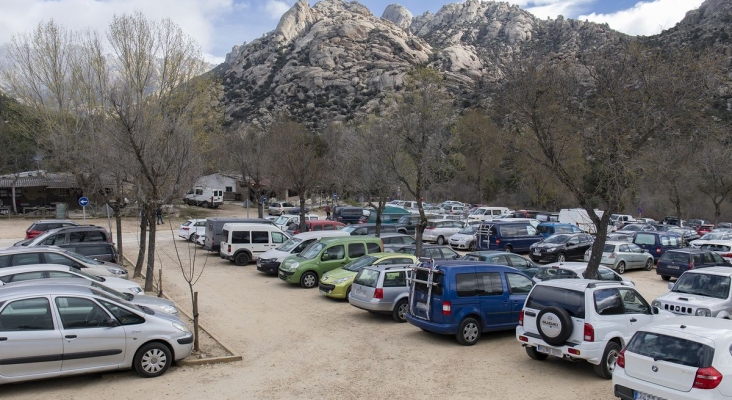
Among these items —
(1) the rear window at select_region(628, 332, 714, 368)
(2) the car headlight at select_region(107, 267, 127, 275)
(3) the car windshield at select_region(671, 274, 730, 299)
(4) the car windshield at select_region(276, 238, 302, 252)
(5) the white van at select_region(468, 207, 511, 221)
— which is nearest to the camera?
(1) the rear window at select_region(628, 332, 714, 368)

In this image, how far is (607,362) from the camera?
879cm

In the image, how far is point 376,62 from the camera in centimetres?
11781

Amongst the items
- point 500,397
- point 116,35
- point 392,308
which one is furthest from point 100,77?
point 500,397

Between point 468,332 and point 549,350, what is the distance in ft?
6.94

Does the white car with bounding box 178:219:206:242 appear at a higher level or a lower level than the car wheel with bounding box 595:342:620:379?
higher

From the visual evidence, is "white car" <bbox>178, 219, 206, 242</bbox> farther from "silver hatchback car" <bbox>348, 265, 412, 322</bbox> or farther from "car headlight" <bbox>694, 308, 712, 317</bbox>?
"car headlight" <bbox>694, 308, 712, 317</bbox>

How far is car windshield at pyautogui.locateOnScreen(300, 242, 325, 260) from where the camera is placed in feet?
59.7

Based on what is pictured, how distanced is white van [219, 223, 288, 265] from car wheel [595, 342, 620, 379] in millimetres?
16900

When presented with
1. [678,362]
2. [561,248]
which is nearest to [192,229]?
[561,248]

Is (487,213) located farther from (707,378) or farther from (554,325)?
(707,378)

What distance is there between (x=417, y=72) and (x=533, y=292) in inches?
543

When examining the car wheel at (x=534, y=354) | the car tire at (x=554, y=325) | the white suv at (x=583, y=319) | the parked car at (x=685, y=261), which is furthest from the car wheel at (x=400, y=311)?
the parked car at (x=685, y=261)

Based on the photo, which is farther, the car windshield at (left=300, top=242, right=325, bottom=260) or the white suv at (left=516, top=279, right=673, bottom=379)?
the car windshield at (left=300, top=242, right=325, bottom=260)

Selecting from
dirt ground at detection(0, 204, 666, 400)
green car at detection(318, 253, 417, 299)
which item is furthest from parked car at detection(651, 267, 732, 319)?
green car at detection(318, 253, 417, 299)
